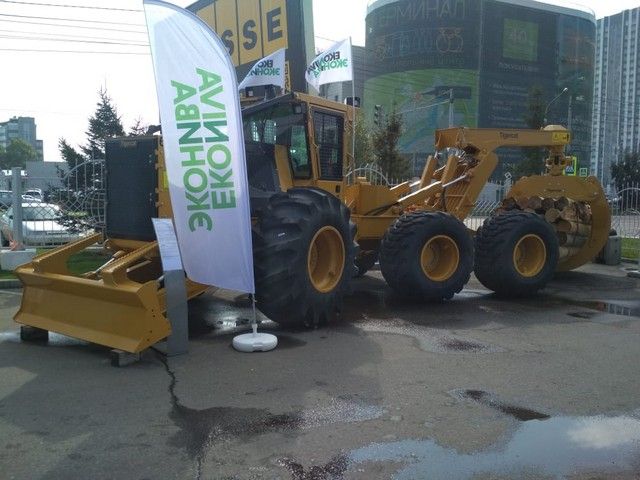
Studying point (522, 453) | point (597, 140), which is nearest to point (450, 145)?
point (522, 453)

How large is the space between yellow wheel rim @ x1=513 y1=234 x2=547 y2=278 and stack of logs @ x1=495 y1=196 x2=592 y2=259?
1020 mm

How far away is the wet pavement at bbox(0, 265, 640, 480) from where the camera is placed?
3834 millimetres

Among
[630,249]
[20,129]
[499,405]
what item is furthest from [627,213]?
[20,129]

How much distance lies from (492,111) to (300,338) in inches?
2420

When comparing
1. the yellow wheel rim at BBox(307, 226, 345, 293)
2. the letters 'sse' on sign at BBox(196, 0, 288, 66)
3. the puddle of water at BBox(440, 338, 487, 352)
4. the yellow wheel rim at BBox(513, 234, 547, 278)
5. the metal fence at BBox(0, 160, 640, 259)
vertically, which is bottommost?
the puddle of water at BBox(440, 338, 487, 352)

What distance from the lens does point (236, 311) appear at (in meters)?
8.34

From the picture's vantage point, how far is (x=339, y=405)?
15.8ft

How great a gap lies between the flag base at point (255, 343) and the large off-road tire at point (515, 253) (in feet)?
14.6

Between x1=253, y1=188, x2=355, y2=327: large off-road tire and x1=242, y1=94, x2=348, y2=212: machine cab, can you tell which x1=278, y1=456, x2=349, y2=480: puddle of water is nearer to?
x1=253, y1=188, x2=355, y2=327: large off-road tire

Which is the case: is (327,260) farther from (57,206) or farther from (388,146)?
(388,146)

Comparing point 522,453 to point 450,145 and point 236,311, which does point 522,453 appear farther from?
point 450,145

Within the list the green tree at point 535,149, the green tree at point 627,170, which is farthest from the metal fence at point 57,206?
the green tree at point 627,170

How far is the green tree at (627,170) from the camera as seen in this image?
4459 centimetres

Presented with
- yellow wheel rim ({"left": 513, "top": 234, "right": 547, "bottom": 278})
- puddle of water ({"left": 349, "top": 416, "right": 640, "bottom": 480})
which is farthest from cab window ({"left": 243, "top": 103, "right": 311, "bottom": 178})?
puddle of water ({"left": 349, "top": 416, "right": 640, "bottom": 480})
